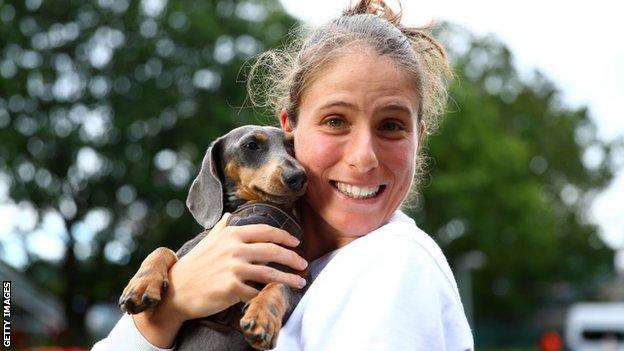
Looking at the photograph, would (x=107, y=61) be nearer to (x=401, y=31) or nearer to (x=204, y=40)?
(x=204, y=40)

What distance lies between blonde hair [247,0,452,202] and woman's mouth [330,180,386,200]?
13.0 inches

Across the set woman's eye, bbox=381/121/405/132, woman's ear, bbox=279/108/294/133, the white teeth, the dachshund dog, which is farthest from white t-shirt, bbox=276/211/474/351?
woman's ear, bbox=279/108/294/133

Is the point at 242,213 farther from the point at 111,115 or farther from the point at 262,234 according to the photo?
the point at 111,115

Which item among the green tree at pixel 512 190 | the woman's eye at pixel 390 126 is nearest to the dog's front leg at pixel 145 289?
the woman's eye at pixel 390 126

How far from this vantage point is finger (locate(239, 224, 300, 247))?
121 inches

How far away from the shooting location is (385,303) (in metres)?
2.60

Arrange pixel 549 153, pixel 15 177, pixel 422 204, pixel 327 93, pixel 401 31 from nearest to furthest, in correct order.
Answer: pixel 327 93, pixel 401 31, pixel 15 177, pixel 422 204, pixel 549 153

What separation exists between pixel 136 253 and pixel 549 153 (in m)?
26.5

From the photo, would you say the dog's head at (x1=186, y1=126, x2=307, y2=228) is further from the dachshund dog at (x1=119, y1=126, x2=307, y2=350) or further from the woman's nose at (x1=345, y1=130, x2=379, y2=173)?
the woman's nose at (x1=345, y1=130, x2=379, y2=173)

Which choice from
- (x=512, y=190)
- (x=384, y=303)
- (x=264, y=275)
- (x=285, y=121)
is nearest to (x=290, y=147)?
(x=285, y=121)

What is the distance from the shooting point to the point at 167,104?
28719 mm

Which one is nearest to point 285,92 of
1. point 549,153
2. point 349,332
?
point 349,332

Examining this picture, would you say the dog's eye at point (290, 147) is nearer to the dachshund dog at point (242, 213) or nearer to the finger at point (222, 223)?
the dachshund dog at point (242, 213)

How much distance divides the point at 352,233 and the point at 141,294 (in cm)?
68
